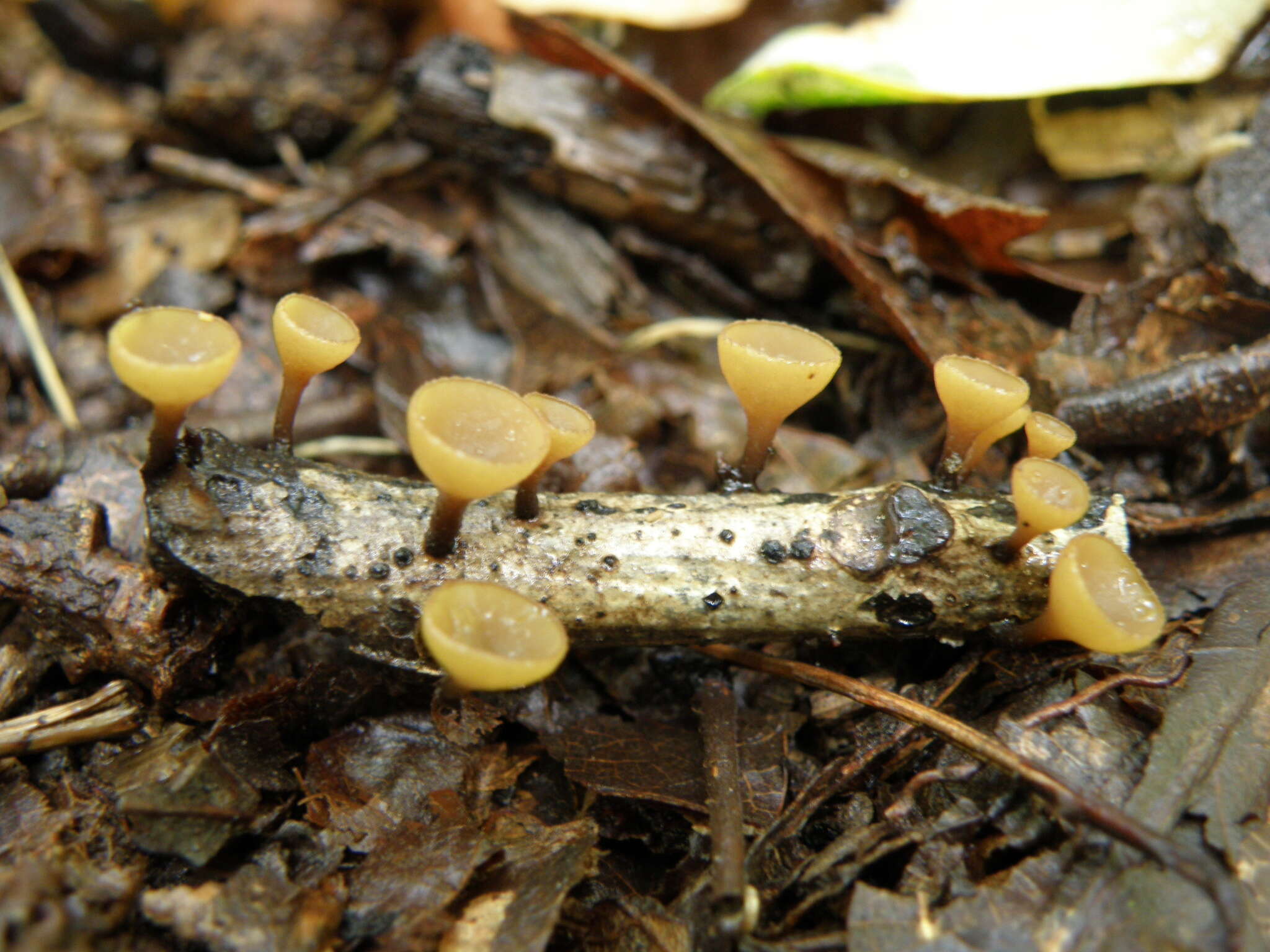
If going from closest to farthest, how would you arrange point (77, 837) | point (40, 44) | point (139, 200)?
point (77, 837) < point (139, 200) < point (40, 44)

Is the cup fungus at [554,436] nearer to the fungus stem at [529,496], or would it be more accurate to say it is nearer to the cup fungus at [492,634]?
the fungus stem at [529,496]

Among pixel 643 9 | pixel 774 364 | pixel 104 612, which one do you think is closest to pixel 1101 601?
pixel 774 364

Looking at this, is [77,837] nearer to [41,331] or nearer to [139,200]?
[41,331]

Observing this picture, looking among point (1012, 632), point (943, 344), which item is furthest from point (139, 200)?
point (1012, 632)

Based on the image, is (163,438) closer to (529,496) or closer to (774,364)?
(529,496)

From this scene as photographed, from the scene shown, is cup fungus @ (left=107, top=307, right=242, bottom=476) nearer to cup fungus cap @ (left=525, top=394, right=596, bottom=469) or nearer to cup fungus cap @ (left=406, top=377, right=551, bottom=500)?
cup fungus cap @ (left=406, top=377, right=551, bottom=500)

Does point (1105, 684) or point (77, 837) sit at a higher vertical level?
point (1105, 684)
